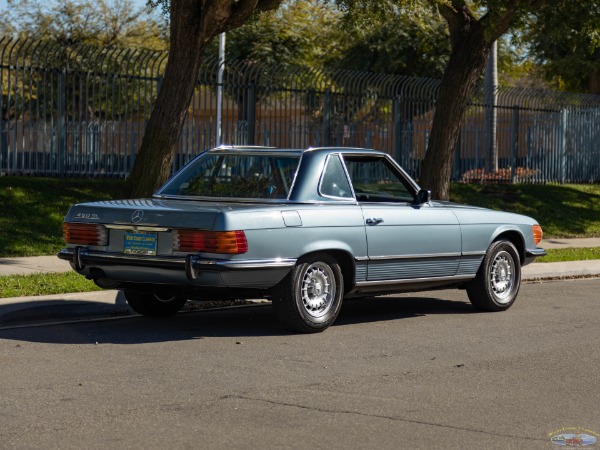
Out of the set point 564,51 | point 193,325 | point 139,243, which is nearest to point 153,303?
point 193,325

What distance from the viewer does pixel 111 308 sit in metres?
10.8

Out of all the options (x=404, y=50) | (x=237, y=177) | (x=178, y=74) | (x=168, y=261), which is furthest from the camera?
(x=404, y=50)

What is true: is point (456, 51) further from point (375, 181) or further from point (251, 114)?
point (375, 181)

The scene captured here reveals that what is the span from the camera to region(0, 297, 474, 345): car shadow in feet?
30.7

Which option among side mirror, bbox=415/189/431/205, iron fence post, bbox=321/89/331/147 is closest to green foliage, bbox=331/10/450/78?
A: iron fence post, bbox=321/89/331/147

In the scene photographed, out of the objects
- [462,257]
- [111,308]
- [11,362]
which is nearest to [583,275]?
[462,257]

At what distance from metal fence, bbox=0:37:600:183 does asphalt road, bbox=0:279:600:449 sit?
9.53m

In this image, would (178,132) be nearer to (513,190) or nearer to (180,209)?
(180,209)

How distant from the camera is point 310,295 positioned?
9641 mm

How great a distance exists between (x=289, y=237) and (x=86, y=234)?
1730 millimetres

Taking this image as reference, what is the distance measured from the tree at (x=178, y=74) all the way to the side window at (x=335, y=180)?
19.0 ft

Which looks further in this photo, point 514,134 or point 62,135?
point 514,134

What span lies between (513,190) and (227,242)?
60.4 feet

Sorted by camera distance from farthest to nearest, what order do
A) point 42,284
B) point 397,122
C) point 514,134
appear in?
point 514,134 < point 397,122 < point 42,284
